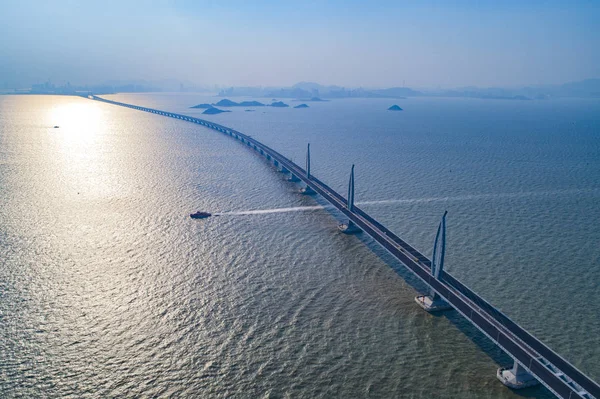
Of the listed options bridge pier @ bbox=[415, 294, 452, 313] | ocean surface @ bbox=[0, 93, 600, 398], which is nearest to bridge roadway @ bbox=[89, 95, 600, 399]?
bridge pier @ bbox=[415, 294, 452, 313]

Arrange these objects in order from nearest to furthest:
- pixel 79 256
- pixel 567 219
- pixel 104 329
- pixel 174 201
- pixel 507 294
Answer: pixel 104 329, pixel 507 294, pixel 79 256, pixel 567 219, pixel 174 201

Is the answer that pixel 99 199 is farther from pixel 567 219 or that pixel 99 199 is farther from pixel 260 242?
pixel 567 219

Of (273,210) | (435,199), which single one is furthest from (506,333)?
(435,199)

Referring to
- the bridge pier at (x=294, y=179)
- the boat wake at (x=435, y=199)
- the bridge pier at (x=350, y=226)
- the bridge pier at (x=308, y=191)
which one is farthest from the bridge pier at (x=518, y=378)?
the bridge pier at (x=294, y=179)

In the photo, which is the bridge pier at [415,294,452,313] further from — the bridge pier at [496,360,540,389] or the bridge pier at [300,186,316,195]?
the bridge pier at [300,186,316,195]

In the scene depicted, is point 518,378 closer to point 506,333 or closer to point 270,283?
point 506,333

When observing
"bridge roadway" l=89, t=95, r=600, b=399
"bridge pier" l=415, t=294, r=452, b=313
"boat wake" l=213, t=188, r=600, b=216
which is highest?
"boat wake" l=213, t=188, r=600, b=216

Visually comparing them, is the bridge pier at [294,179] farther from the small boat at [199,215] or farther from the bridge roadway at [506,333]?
the bridge roadway at [506,333]

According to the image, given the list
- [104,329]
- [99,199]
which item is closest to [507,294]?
[104,329]
